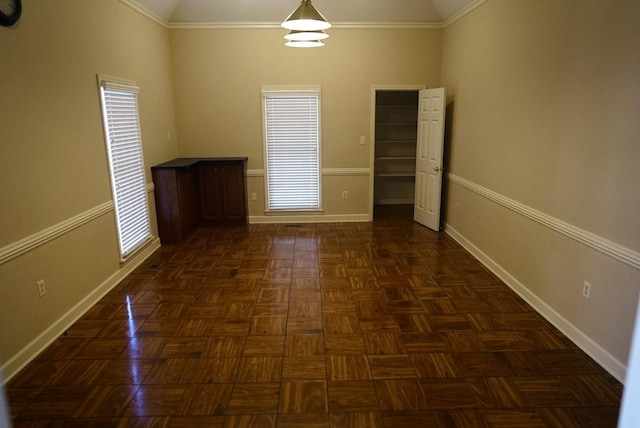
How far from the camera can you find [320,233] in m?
5.68

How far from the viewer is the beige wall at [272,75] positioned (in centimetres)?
568

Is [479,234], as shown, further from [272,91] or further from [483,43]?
[272,91]

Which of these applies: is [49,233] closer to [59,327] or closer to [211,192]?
[59,327]

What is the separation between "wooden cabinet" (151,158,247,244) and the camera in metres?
5.11

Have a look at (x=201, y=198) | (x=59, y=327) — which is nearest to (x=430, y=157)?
(x=201, y=198)

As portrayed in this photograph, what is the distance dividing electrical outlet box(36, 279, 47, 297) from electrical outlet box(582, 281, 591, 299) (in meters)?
3.77

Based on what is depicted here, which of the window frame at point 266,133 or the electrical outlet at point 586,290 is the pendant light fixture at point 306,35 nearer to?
the window frame at point 266,133

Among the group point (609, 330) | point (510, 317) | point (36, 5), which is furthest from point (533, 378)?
point (36, 5)

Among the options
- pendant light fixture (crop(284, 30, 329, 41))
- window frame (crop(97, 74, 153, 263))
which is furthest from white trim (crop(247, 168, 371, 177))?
pendant light fixture (crop(284, 30, 329, 41))

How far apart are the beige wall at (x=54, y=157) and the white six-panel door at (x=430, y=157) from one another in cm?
375

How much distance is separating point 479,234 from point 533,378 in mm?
2273

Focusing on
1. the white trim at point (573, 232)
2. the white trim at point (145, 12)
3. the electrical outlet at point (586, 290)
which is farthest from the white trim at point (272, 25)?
the electrical outlet at point (586, 290)

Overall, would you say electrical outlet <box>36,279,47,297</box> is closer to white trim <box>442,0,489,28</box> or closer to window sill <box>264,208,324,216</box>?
window sill <box>264,208,324,216</box>

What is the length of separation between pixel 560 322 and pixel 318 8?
468 centimetres
